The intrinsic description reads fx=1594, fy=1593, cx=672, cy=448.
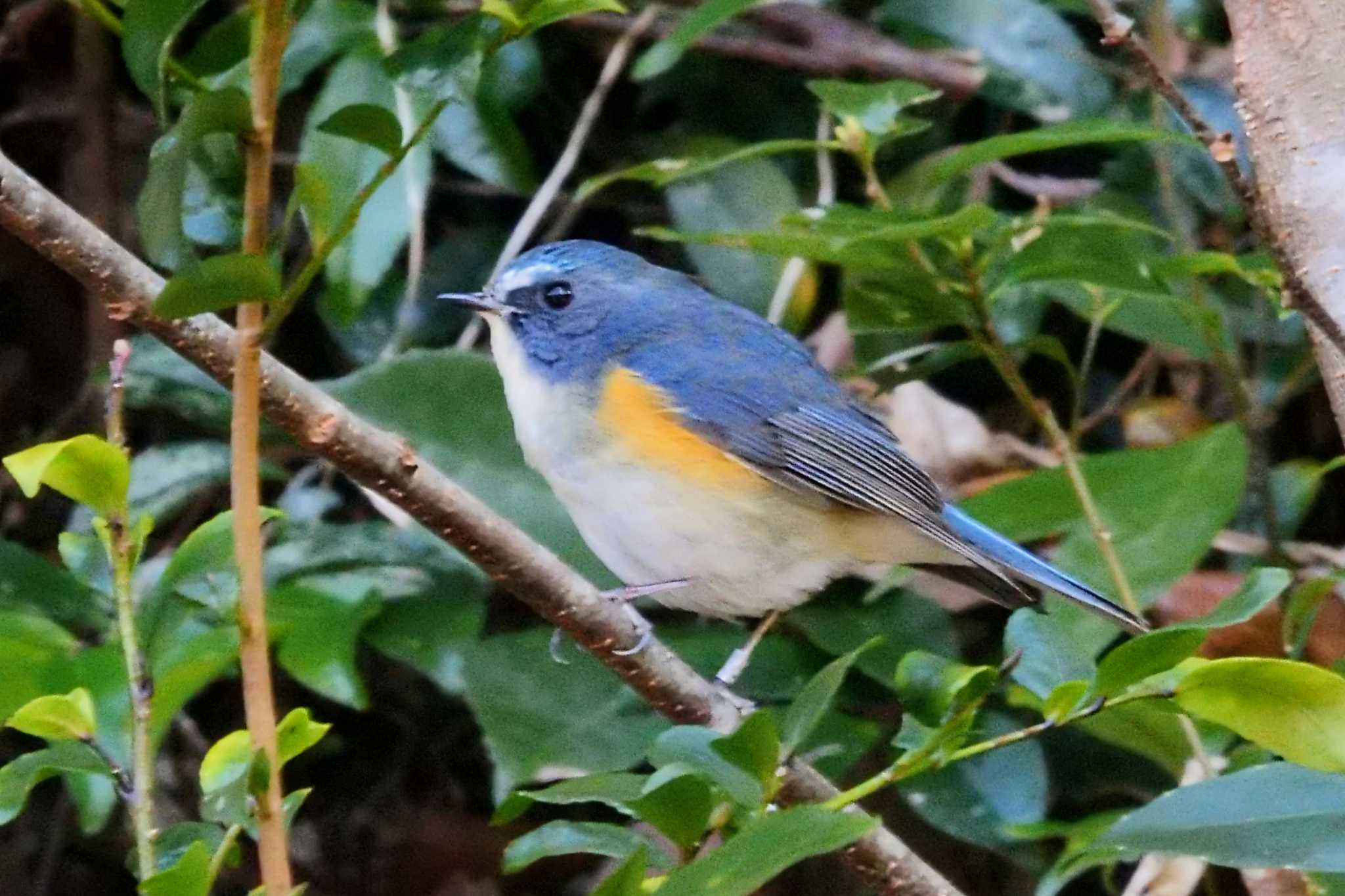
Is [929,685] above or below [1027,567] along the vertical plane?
above

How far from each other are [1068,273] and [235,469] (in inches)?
39.2

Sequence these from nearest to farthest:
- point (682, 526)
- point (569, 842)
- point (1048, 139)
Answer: point (569, 842) < point (1048, 139) < point (682, 526)

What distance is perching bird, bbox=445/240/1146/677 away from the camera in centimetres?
155

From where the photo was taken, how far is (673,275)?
5.91ft

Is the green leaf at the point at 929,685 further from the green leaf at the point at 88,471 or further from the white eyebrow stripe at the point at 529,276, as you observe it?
the white eyebrow stripe at the point at 529,276

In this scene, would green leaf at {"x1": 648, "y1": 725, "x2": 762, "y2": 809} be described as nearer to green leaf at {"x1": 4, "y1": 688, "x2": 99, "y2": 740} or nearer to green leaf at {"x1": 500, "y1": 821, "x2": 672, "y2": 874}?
green leaf at {"x1": 500, "y1": 821, "x2": 672, "y2": 874}

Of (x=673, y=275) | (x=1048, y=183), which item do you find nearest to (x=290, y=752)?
(x=673, y=275)

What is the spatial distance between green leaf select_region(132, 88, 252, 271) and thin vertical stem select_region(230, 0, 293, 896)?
0.01 meters

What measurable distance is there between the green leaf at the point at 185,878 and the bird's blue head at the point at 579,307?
97 centimetres

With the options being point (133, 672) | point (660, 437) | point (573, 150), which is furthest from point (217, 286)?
point (573, 150)

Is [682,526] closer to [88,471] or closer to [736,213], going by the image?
[736,213]

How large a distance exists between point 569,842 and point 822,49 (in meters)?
1.43

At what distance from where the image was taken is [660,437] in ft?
5.11

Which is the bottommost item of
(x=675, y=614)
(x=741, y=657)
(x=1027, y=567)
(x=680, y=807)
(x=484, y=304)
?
(x=675, y=614)
